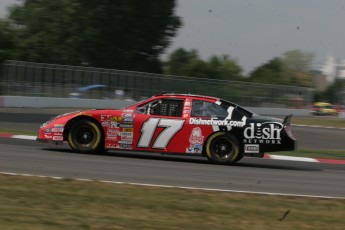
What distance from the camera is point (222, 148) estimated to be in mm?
12281

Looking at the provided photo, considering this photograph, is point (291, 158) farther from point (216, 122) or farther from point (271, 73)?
point (271, 73)

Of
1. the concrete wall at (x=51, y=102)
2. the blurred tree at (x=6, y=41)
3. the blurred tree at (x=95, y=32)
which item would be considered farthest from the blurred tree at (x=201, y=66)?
the concrete wall at (x=51, y=102)

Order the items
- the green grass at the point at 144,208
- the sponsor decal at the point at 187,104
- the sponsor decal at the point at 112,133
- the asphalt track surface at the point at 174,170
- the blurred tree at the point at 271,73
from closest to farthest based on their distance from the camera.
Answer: the green grass at the point at 144,208
the asphalt track surface at the point at 174,170
the sponsor decal at the point at 112,133
the sponsor decal at the point at 187,104
the blurred tree at the point at 271,73

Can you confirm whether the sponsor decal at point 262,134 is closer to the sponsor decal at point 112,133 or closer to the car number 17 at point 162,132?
the car number 17 at point 162,132

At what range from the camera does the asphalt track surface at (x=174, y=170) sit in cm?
940

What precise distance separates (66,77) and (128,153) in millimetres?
26623

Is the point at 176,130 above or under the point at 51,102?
under

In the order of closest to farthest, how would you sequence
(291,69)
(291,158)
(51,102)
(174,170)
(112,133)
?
1. (174,170)
2. (112,133)
3. (291,158)
4. (51,102)
5. (291,69)

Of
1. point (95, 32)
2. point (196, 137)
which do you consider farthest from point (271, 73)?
point (196, 137)

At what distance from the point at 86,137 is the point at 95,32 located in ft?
160

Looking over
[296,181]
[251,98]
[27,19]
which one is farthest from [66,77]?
[296,181]

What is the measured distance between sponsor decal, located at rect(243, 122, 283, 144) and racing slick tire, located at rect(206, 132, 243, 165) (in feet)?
0.95

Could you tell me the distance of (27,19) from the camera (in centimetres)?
6259

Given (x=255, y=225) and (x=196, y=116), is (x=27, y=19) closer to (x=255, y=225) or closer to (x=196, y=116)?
(x=196, y=116)
